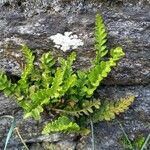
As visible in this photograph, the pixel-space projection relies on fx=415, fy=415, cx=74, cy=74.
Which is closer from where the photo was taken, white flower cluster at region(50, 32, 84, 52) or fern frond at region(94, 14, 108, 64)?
fern frond at region(94, 14, 108, 64)

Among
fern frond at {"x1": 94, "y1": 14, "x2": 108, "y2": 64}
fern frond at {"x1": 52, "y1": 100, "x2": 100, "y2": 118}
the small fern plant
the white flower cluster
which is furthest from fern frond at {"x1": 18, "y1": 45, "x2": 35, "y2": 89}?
fern frond at {"x1": 94, "y1": 14, "x2": 108, "y2": 64}

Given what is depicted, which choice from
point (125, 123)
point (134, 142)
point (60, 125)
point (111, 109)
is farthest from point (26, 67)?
point (134, 142)

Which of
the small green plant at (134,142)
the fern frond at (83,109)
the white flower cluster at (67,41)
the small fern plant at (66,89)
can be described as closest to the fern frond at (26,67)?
the small fern plant at (66,89)

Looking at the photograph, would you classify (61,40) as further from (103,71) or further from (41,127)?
(41,127)

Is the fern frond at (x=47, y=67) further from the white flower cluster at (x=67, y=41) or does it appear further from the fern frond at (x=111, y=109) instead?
the fern frond at (x=111, y=109)

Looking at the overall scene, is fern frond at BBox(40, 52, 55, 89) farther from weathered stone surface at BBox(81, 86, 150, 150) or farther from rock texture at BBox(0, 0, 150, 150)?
weathered stone surface at BBox(81, 86, 150, 150)

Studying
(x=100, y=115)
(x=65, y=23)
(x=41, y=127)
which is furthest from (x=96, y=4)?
(x=41, y=127)

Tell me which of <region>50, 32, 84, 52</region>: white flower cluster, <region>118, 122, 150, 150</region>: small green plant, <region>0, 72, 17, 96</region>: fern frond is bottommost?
<region>118, 122, 150, 150</region>: small green plant

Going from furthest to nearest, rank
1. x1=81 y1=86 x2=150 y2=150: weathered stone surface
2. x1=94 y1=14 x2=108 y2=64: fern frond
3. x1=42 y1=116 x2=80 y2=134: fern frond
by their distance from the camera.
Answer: x1=81 y1=86 x2=150 y2=150: weathered stone surface → x1=42 y1=116 x2=80 y2=134: fern frond → x1=94 y1=14 x2=108 y2=64: fern frond
